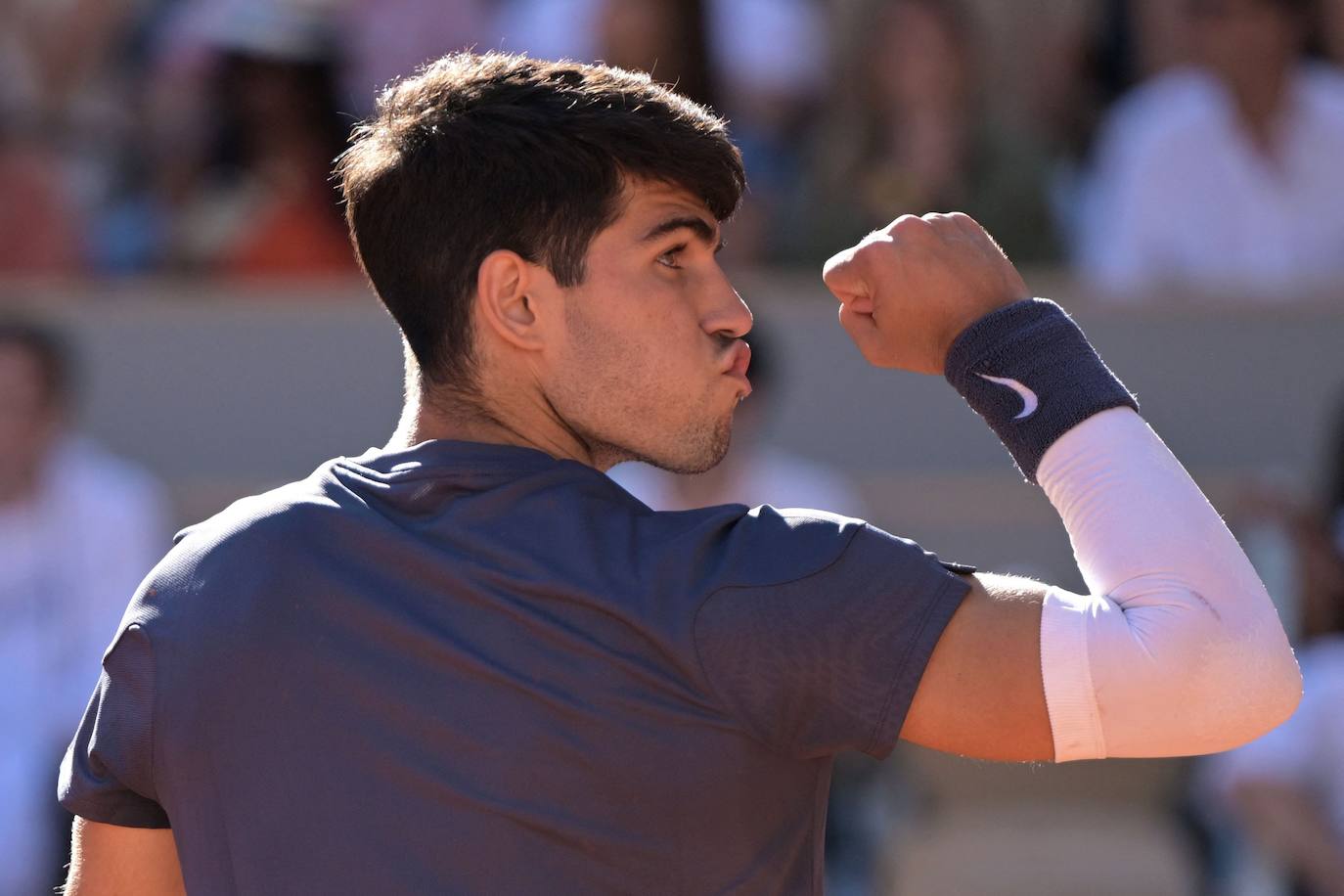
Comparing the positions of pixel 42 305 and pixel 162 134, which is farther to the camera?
pixel 162 134

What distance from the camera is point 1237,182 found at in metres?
5.97

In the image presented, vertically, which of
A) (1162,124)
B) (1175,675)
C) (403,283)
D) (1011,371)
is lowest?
(1175,675)

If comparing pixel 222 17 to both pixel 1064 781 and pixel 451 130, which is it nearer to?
pixel 1064 781

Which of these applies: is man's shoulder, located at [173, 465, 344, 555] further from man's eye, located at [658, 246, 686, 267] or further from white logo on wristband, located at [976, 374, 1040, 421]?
white logo on wristband, located at [976, 374, 1040, 421]

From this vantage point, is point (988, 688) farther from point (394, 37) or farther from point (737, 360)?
point (394, 37)

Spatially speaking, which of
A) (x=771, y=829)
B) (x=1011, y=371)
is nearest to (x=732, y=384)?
(x=1011, y=371)

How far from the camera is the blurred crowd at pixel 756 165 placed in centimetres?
507

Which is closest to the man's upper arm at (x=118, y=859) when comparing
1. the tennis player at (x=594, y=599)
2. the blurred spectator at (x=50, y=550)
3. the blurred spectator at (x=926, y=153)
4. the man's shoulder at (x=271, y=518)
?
the tennis player at (x=594, y=599)

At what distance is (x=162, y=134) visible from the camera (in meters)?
6.70

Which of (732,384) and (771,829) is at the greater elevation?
(732,384)

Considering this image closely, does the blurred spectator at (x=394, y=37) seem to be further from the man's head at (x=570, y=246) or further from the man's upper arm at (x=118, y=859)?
the man's upper arm at (x=118, y=859)

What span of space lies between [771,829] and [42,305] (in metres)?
5.03

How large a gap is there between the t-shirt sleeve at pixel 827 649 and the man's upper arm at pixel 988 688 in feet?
0.05

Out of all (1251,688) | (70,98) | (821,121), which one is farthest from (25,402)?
(1251,688)
